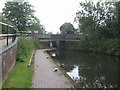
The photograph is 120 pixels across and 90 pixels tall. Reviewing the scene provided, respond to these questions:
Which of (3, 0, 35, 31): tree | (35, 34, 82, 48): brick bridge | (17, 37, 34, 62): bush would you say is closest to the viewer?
(17, 37, 34, 62): bush

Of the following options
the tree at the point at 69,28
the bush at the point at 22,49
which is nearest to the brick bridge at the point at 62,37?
the tree at the point at 69,28

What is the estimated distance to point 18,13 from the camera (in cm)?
5816

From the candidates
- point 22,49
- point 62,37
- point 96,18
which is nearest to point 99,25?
point 96,18

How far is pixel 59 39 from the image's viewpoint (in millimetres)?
66438

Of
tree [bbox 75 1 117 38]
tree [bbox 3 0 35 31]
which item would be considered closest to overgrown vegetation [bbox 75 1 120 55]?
tree [bbox 75 1 117 38]

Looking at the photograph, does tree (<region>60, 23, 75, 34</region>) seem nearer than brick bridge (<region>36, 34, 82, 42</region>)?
No

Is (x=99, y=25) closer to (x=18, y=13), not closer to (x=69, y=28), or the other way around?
(x=18, y=13)

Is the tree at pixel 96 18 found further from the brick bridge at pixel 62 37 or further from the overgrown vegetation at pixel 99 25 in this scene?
the brick bridge at pixel 62 37

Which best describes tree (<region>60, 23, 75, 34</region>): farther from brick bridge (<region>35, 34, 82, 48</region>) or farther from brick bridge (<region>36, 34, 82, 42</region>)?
brick bridge (<region>36, 34, 82, 42</region>)

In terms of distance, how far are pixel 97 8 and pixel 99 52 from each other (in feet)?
25.4

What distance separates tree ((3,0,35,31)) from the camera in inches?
2274

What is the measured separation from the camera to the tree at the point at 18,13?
5775 cm

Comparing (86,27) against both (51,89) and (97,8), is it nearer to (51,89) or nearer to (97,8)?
(97,8)

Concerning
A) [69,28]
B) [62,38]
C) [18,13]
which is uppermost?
[18,13]
